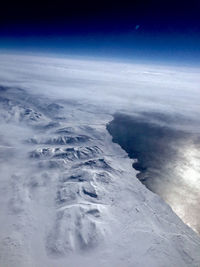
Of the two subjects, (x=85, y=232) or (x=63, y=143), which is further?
(x=63, y=143)

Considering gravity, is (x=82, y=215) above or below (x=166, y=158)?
below

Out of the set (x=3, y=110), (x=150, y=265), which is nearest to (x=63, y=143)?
(x=150, y=265)

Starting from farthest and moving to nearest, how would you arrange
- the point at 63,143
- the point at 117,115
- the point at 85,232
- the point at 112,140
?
1. the point at 117,115
2. the point at 112,140
3. the point at 63,143
4. the point at 85,232

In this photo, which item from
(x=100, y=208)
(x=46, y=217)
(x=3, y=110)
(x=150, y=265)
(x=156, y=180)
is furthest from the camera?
(x=3, y=110)

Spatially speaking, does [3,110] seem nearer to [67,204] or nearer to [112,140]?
[112,140]

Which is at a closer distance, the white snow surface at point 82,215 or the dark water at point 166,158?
the white snow surface at point 82,215

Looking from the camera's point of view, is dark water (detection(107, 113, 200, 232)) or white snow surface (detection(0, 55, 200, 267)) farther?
dark water (detection(107, 113, 200, 232))

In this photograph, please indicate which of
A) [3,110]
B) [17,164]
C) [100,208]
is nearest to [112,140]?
[17,164]

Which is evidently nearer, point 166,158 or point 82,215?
point 82,215
